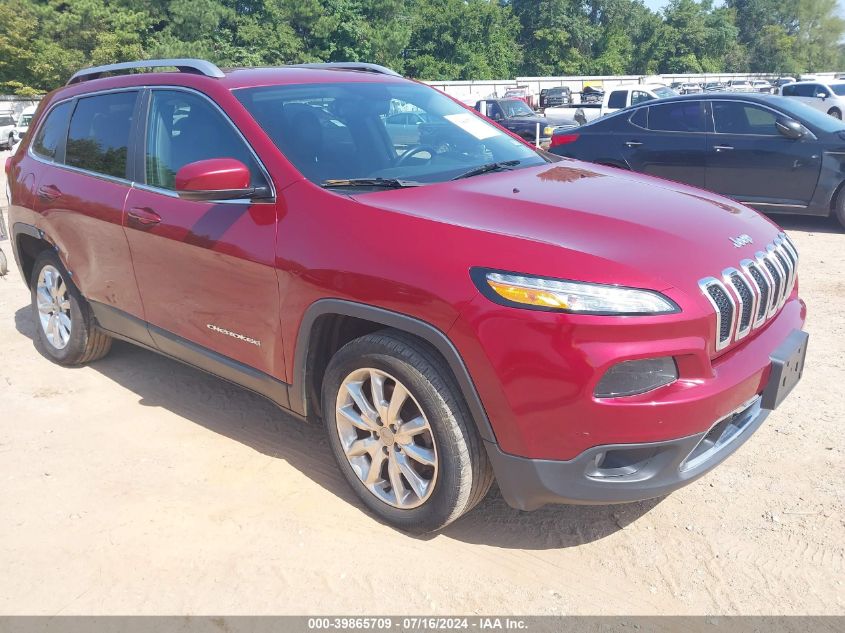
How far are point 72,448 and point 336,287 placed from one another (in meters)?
1.95

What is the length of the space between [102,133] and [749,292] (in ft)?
11.4

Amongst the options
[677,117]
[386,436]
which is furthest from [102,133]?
[677,117]

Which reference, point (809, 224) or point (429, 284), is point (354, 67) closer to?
point (429, 284)

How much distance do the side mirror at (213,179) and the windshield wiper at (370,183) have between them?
343 millimetres

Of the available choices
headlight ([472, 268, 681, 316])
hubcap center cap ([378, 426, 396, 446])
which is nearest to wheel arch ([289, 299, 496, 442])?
headlight ([472, 268, 681, 316])

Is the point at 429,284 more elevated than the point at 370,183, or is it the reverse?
the point at 370,183

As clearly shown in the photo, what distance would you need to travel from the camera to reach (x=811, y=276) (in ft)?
20.2

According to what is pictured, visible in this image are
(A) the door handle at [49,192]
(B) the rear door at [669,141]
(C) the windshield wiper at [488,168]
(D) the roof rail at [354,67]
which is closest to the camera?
(C) the windshield wiper at [488,168]

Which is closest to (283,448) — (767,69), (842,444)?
(842,444)

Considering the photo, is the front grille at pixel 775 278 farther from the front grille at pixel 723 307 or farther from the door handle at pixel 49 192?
the door handle at pixel 49 192

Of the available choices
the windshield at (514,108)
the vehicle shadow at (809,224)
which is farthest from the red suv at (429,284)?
the windshield at (514,108)

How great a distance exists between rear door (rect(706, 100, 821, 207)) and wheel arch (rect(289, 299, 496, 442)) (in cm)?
641

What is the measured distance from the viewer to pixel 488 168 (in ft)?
11.2

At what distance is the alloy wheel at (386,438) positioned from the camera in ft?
9.01
